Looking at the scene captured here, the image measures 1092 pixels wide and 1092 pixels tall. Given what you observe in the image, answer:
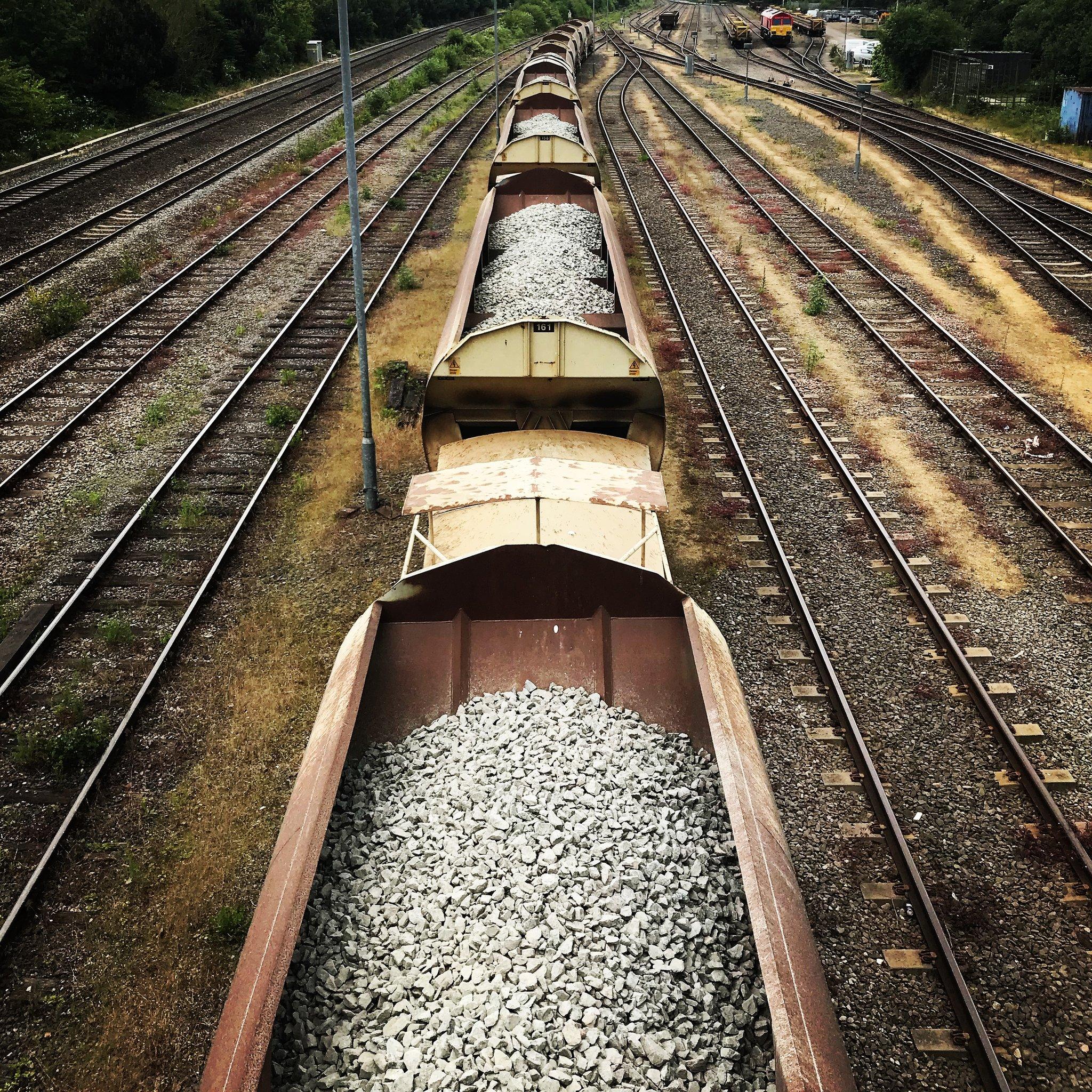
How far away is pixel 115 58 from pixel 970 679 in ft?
121

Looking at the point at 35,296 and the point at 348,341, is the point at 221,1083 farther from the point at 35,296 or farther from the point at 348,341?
the point at 35,296

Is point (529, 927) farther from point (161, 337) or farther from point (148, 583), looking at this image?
point (161, 337)

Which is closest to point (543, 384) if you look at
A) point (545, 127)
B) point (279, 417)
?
point (279, 417)

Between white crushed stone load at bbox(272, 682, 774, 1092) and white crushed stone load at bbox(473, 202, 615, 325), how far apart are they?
16.8 feet

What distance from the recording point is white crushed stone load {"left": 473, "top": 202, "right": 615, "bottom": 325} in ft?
38.2

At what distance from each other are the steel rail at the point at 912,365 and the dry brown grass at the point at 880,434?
0.65m

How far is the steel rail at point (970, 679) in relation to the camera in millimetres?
6925

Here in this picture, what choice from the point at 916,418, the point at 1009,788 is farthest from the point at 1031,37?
the point at 1009,788

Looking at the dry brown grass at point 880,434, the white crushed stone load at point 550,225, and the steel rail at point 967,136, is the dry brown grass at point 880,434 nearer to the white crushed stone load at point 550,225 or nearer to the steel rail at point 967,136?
the white crushed stone load at point 550,225

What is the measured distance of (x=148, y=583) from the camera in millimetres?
10195

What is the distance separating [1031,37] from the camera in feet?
128

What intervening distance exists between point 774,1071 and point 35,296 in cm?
1787

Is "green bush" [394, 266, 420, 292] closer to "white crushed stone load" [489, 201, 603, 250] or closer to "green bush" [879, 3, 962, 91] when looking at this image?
"white crushed stone load" [489, 201, 603, 250]

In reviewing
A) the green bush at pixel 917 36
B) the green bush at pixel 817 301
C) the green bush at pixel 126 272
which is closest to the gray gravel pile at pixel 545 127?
the green bush at pixel 817 301
